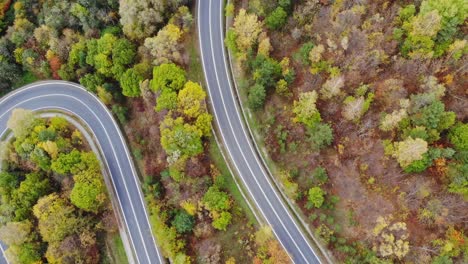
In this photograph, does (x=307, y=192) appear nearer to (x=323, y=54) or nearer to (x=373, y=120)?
(x=373, y=120)

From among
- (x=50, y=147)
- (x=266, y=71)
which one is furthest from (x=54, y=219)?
(x=266, y=71)

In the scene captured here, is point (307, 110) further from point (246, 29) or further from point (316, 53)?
point (246, 29)

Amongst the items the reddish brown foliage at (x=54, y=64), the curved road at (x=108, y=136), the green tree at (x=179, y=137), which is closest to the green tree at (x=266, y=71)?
the green tree at (x=179, y=137)

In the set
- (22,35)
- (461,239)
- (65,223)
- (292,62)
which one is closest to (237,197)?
(292,62)

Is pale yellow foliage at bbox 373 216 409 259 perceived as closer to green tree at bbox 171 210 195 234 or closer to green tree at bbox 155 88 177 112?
green tree at bbox 171 210 195 234

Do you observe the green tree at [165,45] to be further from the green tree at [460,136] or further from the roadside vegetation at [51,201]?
the green tree at [460,136]
